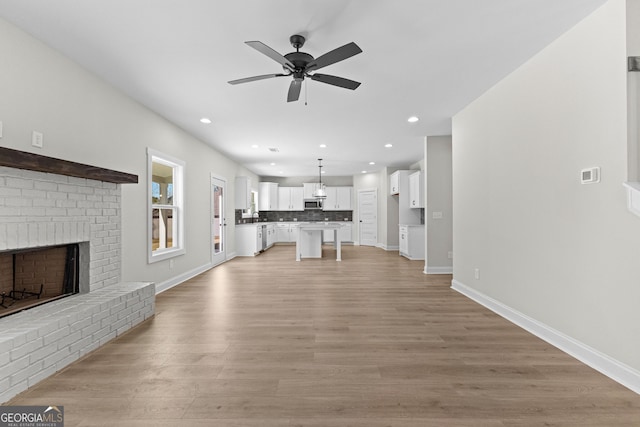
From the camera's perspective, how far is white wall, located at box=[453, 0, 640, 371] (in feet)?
6.56

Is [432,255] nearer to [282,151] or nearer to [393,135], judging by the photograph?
[393,135]

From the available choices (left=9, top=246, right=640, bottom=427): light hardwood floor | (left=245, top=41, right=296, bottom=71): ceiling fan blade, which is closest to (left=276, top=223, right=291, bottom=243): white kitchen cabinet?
(left=9, top=246, right=640, bottom=427): light hardwood floor

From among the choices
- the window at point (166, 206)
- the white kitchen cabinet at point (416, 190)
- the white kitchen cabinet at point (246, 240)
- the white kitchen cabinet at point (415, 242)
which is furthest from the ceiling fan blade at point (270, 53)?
the white kitchen cabinet at point (246, 240)

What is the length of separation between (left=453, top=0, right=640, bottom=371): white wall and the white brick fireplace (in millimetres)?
3896

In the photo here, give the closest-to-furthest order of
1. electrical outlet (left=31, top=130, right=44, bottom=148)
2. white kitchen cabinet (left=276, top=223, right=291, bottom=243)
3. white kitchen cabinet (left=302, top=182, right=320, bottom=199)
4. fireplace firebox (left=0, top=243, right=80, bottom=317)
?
1. fireplace firebox (left=0, top=243, right=80, bottom=317)
2. electrical outlet (left=31, top=130, right=44, bottom=148)
3. white kitchen cabinet (left=302, top=182, right=320, bottom=199)
4. white kitchen cabinet (left=276, top=223, right=291, bottom=243)

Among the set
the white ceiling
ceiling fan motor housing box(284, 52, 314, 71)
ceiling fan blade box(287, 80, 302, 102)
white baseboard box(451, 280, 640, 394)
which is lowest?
white baseboard box(451, 280, 640, 394)

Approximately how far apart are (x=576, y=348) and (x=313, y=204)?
30.4ft

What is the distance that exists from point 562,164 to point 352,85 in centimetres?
190

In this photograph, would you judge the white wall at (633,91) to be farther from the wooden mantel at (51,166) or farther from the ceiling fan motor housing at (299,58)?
the wooden mantel at (51,166)

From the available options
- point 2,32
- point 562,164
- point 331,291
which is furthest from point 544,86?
point 2,32

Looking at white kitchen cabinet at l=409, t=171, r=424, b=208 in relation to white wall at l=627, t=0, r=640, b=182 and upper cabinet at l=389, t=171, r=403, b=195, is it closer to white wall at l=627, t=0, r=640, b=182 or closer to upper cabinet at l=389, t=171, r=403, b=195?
upper cabinet at l=389, t=171, r=403, b=195

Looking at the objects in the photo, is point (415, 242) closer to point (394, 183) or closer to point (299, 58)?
point (394, 183)

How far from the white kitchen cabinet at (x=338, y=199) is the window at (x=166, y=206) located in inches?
261

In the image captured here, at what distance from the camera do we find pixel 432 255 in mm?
5496
